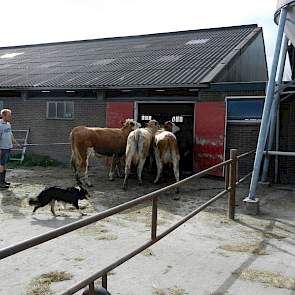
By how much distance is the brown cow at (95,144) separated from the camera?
35.3 feet

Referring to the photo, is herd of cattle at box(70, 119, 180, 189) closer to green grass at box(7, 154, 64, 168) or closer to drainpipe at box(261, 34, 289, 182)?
drainpipe at box(261, 34, 289, 182)

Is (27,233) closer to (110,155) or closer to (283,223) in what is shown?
(283,223)

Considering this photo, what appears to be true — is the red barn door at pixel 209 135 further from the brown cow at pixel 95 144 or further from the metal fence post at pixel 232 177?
the metal fence post at pixel 232 177

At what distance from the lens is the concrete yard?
14.4 feet

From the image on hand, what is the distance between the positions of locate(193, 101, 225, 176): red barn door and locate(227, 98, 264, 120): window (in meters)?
0.24

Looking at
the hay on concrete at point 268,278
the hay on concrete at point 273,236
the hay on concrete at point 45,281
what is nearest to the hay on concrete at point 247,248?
the hay on concrete at point 273,236

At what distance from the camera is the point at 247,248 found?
227 inches

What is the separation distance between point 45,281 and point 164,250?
1818mm

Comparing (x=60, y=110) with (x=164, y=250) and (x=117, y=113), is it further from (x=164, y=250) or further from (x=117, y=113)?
(x=164, y=250)

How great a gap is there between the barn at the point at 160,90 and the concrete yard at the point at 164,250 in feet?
11.8

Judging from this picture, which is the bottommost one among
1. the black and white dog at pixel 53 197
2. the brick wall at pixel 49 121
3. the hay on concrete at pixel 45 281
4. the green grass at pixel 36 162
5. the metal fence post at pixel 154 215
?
the hay on concrete at pixel 45 281

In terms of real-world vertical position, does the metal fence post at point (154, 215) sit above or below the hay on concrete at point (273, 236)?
above

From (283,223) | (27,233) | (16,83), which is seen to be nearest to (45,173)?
(16,83)

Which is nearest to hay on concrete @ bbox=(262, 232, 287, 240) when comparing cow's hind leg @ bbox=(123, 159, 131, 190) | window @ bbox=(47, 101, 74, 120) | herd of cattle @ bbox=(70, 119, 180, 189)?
herd of cattle @ bbox=(70, 119, 180, 189)
